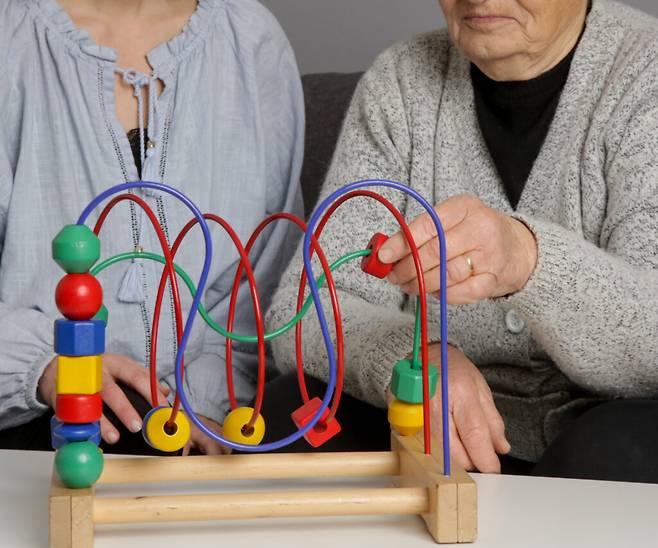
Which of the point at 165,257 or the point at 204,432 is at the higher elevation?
the point at 165,257

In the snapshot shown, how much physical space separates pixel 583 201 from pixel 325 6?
48.0 inches

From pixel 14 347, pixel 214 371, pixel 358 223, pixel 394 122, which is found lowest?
pixel 214 371

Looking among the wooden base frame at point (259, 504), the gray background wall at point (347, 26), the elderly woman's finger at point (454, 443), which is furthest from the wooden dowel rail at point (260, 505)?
the gray background wall at point (347, 26)

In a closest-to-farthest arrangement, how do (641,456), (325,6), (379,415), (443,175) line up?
(641,456) → (379,415) → (443,175) → (325,6)

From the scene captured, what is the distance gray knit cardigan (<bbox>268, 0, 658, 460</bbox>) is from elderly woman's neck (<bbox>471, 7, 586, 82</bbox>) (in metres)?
0.02

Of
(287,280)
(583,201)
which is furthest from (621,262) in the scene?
(287,280)

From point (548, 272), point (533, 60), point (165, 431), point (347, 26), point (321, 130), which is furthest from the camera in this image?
point (347, 26)

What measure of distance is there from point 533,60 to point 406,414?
0.62 meters

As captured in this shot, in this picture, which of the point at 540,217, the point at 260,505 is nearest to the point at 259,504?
the point at 260,505

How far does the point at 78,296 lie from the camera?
0.80 m

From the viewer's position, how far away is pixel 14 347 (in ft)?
4.29

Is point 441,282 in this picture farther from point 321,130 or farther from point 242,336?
point 321,130

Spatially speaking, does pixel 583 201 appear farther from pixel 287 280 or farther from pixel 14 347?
pixel 14 347

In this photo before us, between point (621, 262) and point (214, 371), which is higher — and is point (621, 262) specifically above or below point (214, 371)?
above
